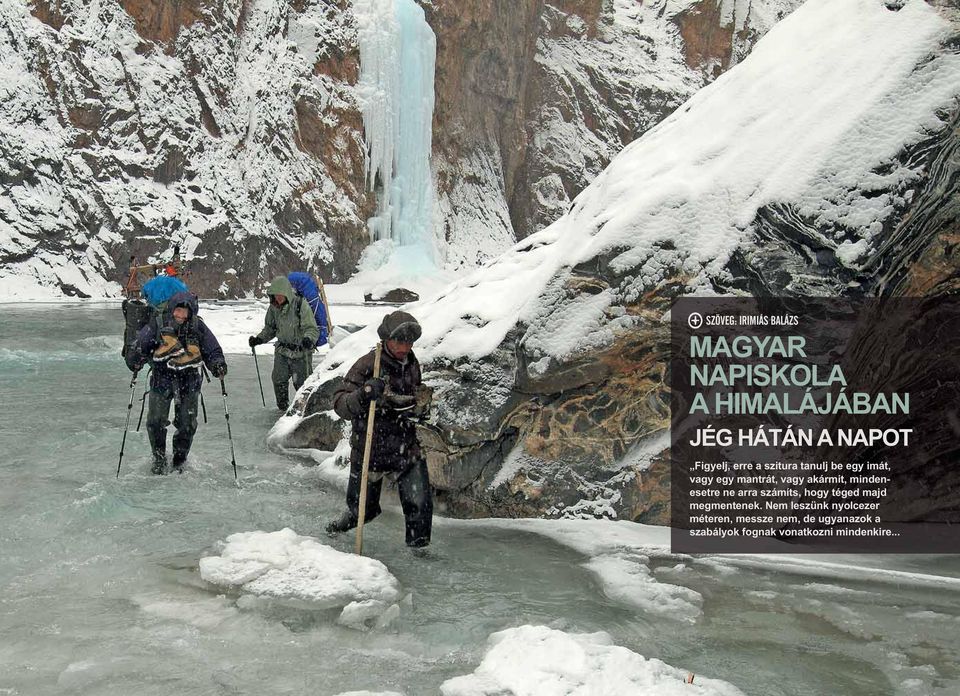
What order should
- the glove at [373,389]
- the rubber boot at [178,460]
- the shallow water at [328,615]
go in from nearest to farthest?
the shallow water at [328,615] < the glove at [373,389] < the rubber boot at [178,460]

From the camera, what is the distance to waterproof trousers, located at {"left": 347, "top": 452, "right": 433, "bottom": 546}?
5.23 m

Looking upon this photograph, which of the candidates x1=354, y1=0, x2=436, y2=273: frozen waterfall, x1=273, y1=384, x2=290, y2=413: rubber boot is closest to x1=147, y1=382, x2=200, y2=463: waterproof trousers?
x1=273, y1=384, x2=290, y2=413: rubber boot

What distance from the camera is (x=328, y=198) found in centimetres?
3291

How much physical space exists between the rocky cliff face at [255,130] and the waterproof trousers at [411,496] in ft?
81.5

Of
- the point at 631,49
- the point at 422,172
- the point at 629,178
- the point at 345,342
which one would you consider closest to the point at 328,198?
the point at 422,172

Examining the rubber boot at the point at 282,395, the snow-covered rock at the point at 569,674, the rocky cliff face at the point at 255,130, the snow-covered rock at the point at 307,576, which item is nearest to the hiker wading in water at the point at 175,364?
the snow-covered rock at the point at 307,576

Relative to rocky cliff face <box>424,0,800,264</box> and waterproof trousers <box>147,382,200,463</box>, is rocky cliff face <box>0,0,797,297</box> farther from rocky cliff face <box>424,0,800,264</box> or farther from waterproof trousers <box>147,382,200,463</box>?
waterproof trousers <box>147,382,200,463</box>

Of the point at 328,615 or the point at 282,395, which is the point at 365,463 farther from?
the point at 282,395

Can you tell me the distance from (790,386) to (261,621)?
3.81m

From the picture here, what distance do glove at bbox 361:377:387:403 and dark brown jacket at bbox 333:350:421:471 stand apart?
0.12 m

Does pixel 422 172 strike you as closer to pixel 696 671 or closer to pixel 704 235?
pixel 704 235

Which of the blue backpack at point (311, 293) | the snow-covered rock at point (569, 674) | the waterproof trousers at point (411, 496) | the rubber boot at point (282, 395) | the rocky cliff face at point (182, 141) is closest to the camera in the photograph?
the snow-covered rock at point (569, 674)

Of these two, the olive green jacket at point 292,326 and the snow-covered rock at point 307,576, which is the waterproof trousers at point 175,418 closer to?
the snow-covered rock at point 307,576

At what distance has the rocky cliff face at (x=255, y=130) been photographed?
27.5m
